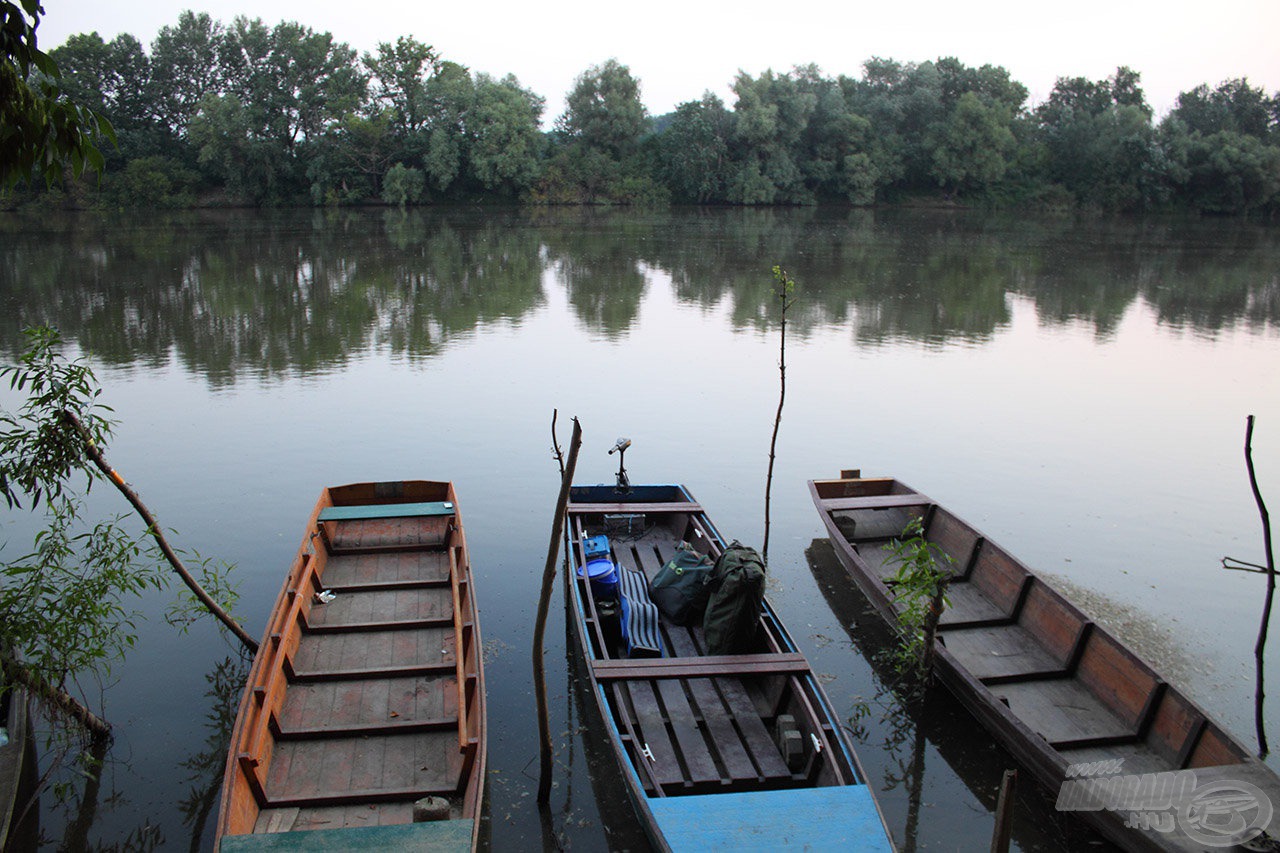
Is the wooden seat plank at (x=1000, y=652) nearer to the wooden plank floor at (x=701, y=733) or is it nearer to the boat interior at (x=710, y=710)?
the boat interior at (x=710, y=710)

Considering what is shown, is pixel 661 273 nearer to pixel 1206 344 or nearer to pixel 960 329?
pixel 960 329

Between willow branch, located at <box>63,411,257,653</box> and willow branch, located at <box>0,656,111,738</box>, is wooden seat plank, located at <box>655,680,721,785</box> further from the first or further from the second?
willow branch, located at <box>0,656,111,738</box>

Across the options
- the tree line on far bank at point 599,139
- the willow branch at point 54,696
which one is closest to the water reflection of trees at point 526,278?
the tree line on far bank at point 599,139

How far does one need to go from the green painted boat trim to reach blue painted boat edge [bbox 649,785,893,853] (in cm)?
457

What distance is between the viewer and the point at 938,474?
12812 mm

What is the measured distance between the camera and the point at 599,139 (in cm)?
5988

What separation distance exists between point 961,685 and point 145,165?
5500 cm

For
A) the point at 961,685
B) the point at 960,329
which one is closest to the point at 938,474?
the point at 961,685

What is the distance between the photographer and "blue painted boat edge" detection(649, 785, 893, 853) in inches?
202

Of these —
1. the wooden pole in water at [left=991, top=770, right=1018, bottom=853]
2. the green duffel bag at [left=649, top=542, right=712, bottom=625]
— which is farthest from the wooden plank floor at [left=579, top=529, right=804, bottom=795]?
the wooden pole in water at [left=991, top=770, right=1018, bottom=853]

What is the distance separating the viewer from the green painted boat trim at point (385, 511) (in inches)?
358

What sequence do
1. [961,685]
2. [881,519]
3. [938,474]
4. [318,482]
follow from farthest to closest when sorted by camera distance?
1. [938,474]
2. [318,482]
3. [881,519]
4. [961,685]

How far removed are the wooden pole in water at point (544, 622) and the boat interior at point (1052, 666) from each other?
3.32 m

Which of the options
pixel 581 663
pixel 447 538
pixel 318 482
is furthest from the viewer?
pixel 318 482
